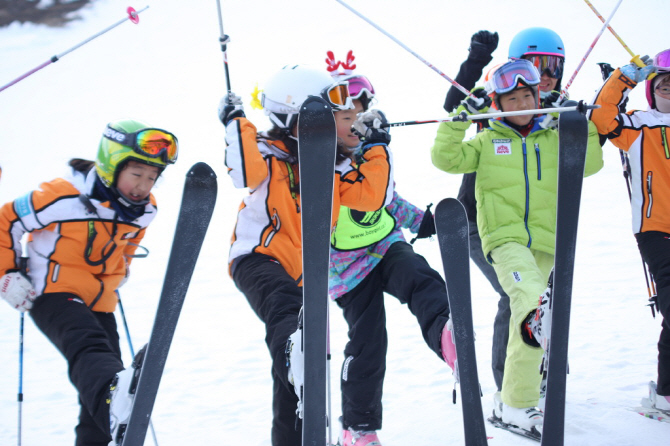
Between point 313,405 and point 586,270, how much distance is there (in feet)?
18.9

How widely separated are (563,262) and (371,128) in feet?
3.70

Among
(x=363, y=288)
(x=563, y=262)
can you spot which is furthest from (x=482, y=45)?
(x=563, y=262)

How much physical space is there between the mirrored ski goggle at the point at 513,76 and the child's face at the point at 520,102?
40 millimetres

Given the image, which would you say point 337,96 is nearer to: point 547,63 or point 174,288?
point 174,288

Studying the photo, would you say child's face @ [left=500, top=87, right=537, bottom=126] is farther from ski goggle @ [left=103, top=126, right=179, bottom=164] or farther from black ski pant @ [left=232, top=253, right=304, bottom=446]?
ski goggle @ [left=103, top=126, right=179, bottom=164]

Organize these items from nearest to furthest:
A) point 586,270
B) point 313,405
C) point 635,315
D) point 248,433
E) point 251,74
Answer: point 313,405 → point 248,433 → point 635,315 → point 586,270 → point 251,74

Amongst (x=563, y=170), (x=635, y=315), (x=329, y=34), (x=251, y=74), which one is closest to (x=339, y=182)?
(x=563, y=170)

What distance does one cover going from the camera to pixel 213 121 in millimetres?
13438

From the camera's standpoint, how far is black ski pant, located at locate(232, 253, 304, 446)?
95.8 inches

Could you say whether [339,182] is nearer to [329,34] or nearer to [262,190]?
[262,190]

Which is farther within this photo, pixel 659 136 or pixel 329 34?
pixel 329 34

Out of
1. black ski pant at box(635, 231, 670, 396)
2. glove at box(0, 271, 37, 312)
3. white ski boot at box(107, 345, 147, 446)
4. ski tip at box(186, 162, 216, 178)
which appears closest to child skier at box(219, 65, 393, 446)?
ski tip at box(186, 162, 216, 178)

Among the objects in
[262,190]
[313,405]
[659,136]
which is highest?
[659,136]

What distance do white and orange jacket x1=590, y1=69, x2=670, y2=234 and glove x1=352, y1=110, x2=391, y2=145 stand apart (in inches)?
45.8
